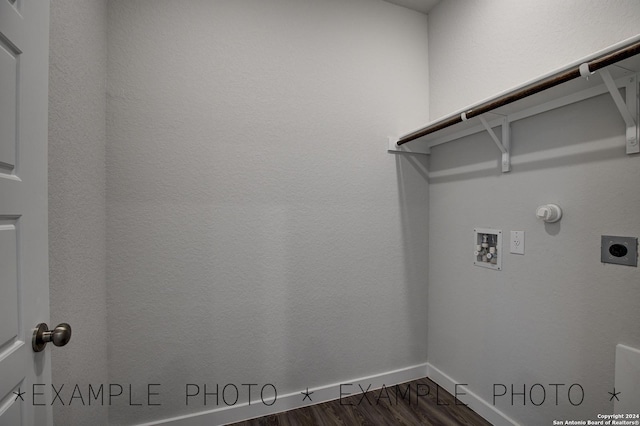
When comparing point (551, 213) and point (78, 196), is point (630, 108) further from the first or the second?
point (78, 196)

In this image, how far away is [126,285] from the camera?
1430mm

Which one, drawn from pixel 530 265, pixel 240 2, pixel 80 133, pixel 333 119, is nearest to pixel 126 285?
pixel 80 133

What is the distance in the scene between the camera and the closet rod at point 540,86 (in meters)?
0.92

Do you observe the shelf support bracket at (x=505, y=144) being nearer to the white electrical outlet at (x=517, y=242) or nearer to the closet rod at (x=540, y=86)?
the closet rod at (x=540, y=86)

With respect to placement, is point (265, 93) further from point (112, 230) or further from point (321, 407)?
point (321, 407)

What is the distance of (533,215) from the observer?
1.41 m

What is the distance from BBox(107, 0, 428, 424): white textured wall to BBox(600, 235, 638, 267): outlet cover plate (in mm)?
1002

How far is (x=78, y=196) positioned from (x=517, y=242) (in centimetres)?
207

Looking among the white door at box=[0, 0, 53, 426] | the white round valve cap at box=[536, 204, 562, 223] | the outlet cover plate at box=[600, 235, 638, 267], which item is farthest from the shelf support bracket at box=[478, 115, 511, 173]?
the white door at box=[0, 0, 53, 426]

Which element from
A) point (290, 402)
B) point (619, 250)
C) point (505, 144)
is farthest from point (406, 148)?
point (290, 402)

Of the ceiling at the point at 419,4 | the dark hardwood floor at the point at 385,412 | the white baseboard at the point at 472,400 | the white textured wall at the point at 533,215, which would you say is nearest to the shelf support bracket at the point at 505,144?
the white textured wall at the point at 533,215

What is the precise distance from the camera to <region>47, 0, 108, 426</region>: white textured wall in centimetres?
93

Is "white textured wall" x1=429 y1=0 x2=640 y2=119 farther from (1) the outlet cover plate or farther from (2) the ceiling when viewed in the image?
(1) the outlet cover plate

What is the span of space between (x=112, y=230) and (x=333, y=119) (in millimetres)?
1411
